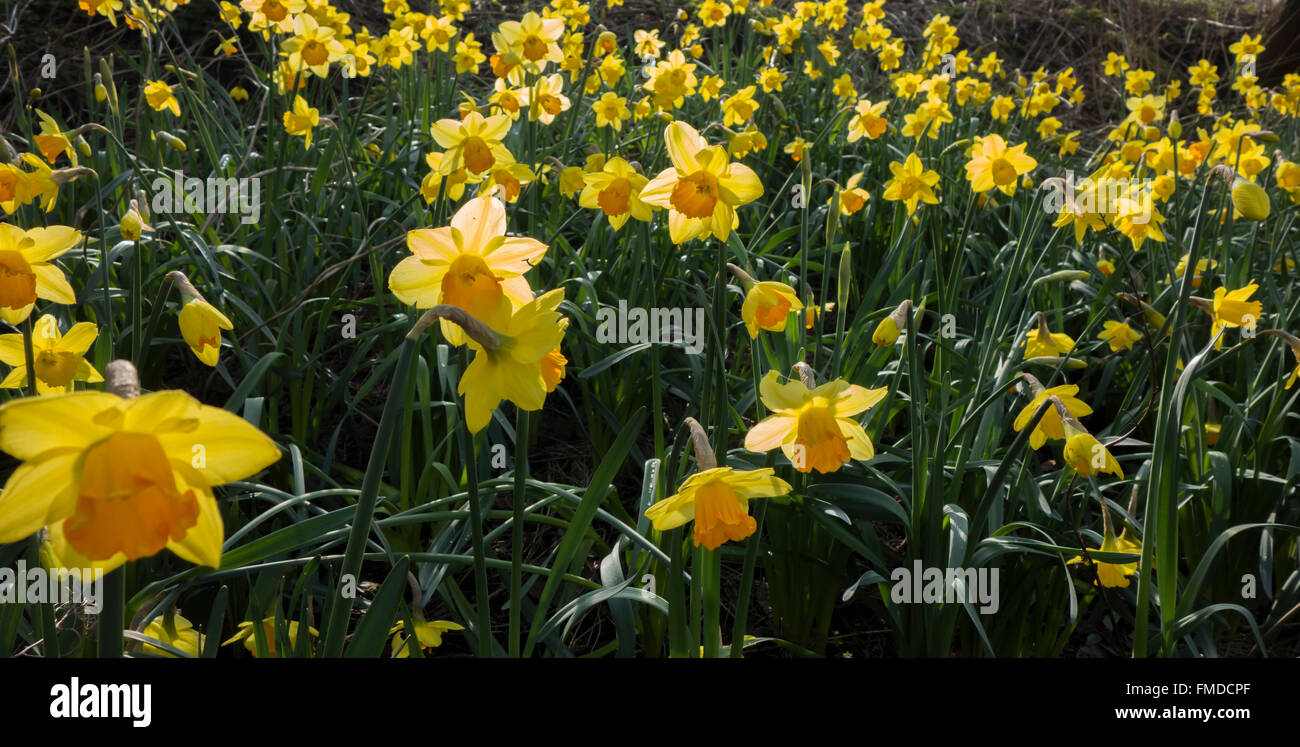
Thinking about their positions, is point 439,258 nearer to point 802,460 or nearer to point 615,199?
point 802,460

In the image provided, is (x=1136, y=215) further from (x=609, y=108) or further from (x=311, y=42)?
(x=311, y=42)

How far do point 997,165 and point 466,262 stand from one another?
7.28ft

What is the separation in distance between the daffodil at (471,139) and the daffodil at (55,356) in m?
0.98

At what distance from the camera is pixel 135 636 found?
1.32 meters

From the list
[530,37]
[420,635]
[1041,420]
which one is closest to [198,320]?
[420,635]

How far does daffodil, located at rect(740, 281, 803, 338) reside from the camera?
67.4 inches

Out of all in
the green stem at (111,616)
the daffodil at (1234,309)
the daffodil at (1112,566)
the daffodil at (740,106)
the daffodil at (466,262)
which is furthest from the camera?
the daffodil at (740,106)

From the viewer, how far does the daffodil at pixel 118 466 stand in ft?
2.31

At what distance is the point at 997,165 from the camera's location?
9.20 ft

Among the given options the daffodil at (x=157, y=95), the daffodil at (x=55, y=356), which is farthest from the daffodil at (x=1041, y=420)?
the daffodil at (x=157, y=95)

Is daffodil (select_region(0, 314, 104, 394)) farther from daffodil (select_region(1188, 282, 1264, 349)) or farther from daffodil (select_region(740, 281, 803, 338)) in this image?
daffodil (select_region(1188, 282, 1264, 349))

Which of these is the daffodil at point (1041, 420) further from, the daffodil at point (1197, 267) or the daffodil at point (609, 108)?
the daffodil at point (609, 108)

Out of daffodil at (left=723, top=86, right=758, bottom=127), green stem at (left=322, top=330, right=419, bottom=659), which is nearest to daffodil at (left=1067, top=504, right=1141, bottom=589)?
green stem at (left=322, top=330, right=419, bottom=659)

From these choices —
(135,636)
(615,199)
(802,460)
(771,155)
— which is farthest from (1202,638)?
(771,155)
